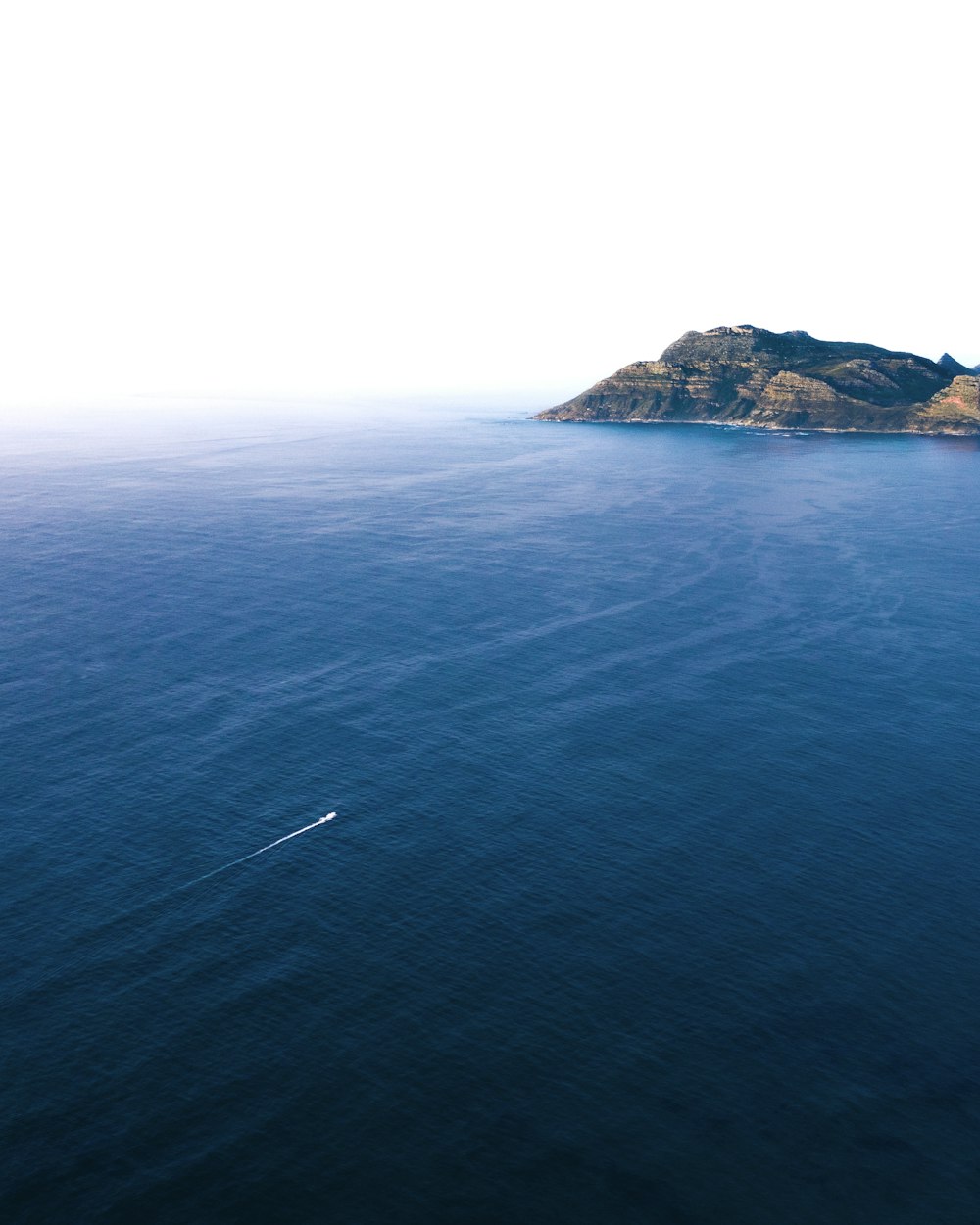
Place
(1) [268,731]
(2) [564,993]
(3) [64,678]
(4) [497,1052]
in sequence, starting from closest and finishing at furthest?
(4) [497,1052] < (2) [564,993] < (1) [268,731] < (3) [64,678]

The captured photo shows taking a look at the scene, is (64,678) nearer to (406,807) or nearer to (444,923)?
(406,807)

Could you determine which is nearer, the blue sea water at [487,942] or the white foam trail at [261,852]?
the blue sea water at [487,942]

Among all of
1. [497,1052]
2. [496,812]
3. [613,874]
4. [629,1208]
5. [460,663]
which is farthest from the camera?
[460,663]

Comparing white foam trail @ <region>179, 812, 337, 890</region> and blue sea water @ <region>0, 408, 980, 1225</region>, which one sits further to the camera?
white foam trail @ <region>179, 812, 337, 890</region>

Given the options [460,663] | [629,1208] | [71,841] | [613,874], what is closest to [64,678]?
[71,841]

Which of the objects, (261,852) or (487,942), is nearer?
(487,942)

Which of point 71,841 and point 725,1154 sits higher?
point 71,841

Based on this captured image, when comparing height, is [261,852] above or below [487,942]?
above

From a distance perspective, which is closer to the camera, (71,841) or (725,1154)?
(725,1154)
